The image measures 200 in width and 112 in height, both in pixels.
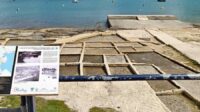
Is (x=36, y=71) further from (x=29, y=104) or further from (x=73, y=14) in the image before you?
(x=73, y=14)

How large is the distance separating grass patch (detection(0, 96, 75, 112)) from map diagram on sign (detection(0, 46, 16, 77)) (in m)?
4.24

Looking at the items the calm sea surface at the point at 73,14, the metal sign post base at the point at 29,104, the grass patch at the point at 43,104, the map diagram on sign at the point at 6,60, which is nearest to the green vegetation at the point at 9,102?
the grass patch at the point at 43,104

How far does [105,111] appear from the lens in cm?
799

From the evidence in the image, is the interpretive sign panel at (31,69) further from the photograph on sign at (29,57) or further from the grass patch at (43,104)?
the grass patch at (43,104)

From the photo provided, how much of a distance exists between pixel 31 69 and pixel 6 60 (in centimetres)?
27

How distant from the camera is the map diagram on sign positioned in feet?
11.9

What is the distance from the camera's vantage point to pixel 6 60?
12.3ft

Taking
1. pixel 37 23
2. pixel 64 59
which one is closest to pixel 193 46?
pixel 64 59

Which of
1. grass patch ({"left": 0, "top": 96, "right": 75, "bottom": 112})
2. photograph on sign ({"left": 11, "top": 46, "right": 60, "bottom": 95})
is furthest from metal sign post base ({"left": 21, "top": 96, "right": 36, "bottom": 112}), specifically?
grass patch ({"left": 0, "top": 96, "right": 75, "bottom": 112})

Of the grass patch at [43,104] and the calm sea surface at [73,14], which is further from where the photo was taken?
the calm sea surface at [73,14]

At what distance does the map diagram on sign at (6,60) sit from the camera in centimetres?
364

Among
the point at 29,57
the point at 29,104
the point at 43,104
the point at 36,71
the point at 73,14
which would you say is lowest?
the point at 73,14

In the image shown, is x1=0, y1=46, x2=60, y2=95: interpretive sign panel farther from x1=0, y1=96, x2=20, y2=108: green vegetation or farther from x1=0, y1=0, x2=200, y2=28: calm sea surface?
x1=0, y1=0, x2=200, y2=28: calm sea surface

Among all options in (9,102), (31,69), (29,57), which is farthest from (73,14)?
(31,69)
